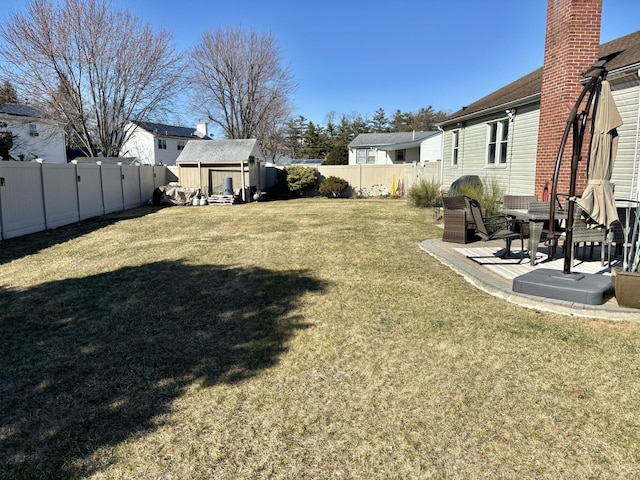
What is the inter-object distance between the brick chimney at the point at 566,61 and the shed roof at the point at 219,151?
13.2m

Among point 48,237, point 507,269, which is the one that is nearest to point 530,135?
point 507,269

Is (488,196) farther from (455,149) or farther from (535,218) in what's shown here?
Result: (455,149)

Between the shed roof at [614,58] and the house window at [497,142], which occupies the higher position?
the shed roof at [614,58]

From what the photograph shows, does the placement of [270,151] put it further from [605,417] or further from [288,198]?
[605,417]

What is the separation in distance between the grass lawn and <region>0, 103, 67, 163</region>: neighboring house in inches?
1023

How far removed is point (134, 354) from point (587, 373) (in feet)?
11.8

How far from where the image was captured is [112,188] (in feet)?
52.6

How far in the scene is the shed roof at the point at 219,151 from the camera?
66.5 feet

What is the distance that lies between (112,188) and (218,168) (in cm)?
545

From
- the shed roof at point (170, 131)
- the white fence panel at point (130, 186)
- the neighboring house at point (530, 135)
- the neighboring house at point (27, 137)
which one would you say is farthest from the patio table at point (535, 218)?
the shed roof at point (170, 131)

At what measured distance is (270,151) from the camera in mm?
51062

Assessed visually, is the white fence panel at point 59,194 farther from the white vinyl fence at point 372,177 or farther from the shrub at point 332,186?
the white vinyl fence at point 372,177

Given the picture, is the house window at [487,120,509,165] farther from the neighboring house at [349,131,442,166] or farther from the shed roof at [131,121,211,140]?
the shed roof at [131,121,211,140]

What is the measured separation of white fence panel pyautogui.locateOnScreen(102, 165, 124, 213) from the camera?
50.8 ft
